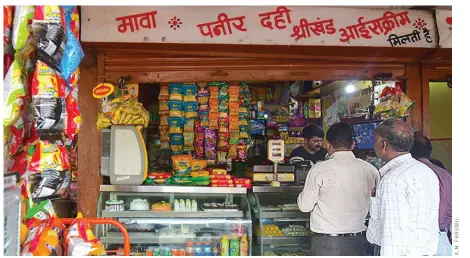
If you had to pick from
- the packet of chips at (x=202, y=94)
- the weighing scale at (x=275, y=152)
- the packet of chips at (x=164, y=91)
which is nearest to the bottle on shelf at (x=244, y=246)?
the weighing scale at (x=275, y=152)

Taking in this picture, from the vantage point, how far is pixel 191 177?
4020 millimetres

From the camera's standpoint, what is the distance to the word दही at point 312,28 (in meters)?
4.04

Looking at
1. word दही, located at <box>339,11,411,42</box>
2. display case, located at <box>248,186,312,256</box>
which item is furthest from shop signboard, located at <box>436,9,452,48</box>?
display case, located at <box>248,186,312,256</box>

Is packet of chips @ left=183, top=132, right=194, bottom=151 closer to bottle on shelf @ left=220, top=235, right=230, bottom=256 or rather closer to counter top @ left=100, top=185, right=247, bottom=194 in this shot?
counter top @ left=100, top=185, right=247, bottom=194

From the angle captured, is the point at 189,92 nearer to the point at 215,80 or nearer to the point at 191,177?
the point at 215,80

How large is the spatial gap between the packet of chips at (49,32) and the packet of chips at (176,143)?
3.70 m

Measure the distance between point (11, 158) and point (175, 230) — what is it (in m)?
2.17

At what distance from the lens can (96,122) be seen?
13.7 ft

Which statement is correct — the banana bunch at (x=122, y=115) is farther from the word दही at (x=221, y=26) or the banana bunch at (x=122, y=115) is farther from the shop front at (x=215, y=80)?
the word दही at (x=221, y=26)

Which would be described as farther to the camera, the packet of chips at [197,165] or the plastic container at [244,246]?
the packet of chips at [197,165]

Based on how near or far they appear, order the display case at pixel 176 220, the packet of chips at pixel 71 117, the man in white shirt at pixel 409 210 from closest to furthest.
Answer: the packet of chips at pixel 71 117
the man in white shirt at pixel 409 210
the display case at pixel 176 220

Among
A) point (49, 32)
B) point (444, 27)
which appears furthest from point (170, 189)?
point (444, 27)

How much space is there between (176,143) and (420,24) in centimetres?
318
